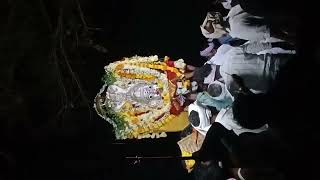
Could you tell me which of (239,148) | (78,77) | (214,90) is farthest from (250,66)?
(78,77)

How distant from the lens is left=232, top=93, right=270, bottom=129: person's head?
1883mm

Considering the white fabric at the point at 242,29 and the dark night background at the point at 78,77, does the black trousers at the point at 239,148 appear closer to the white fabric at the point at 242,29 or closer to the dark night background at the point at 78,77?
the dark night background at the point at 78,77

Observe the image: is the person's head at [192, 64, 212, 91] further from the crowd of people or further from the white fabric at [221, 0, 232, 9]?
the white fabric at [221, 0, 232, 9]

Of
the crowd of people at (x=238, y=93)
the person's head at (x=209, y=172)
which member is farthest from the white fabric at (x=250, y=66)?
the person's head at (x=209, y=172)

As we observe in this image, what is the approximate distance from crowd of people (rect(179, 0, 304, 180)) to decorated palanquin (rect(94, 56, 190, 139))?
41 mm

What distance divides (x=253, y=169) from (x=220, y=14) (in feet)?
1.41

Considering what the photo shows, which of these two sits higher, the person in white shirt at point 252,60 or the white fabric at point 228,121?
the person in white shirt at point 252,60

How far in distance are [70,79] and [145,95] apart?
21 centimetres

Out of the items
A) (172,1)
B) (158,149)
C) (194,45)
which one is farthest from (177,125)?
(172,1)

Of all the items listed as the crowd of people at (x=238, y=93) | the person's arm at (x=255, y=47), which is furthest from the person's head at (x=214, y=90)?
the person's arm at (x=255, y=47)

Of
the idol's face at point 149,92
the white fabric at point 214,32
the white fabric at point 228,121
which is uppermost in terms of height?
the white fabric at point 214,32

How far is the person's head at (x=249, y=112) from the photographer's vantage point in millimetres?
1883

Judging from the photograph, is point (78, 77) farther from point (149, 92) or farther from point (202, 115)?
point (202, 115)

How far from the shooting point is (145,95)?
1889mm
